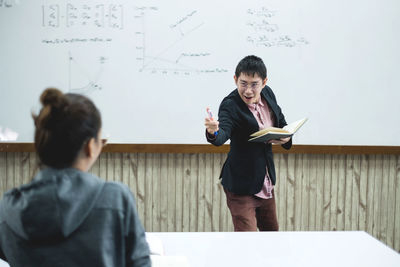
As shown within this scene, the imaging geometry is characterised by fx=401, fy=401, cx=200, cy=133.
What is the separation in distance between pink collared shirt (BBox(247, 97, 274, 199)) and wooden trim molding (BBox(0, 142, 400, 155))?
609 millimetres

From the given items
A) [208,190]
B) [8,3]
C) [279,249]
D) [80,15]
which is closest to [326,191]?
[208,190]

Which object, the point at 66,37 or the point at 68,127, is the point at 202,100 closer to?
the point at 66,37

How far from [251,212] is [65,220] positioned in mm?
1310

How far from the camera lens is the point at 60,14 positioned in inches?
102

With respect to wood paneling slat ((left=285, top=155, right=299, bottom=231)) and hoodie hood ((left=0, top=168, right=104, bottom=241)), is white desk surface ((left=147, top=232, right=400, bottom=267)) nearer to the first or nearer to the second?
hoodie hood ((left=0, top=168, right=104, bottom=241))

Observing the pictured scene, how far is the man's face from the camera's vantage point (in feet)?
6.34

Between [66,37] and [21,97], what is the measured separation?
0.49 m

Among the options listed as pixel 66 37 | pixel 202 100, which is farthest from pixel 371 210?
pixel 66 37

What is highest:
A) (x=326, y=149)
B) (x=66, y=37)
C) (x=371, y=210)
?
(x=66, y=37)

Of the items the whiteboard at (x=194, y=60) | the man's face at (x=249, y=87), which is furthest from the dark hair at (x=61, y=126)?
the whiteboard at (x=194, y=60)

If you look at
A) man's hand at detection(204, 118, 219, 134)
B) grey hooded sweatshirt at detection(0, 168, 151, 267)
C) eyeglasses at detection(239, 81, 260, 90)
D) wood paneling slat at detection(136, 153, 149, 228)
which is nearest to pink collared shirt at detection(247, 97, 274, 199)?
eyeglasses at detection(239, 81, 260, 90)

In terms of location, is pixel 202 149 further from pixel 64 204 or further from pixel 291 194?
pixel 64 204

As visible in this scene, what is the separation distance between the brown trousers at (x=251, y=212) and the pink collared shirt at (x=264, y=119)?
0.04m

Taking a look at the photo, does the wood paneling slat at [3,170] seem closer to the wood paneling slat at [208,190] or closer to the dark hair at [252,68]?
the wood paneling slat at [208,190]
